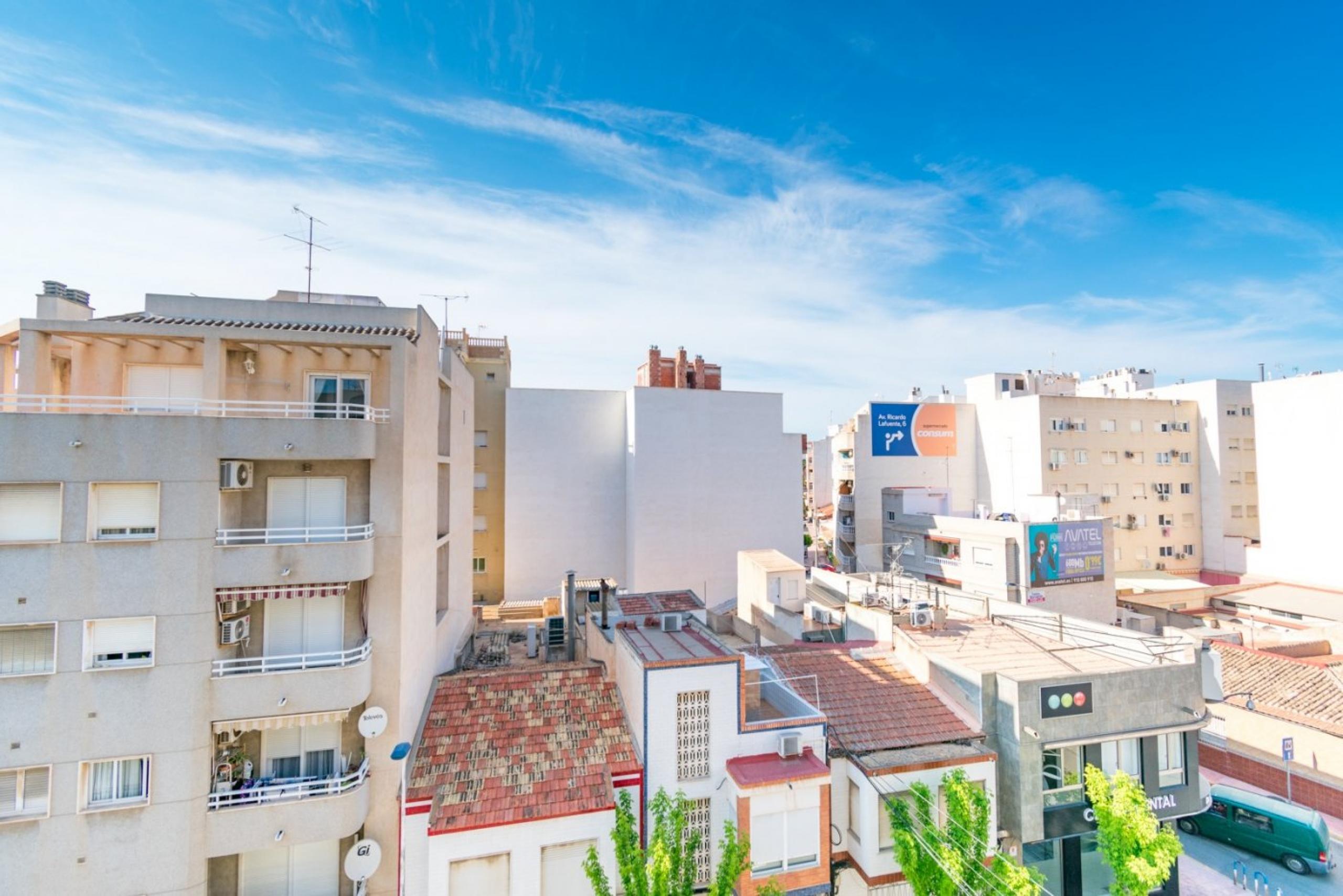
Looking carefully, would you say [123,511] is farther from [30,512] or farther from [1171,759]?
[1171,759]

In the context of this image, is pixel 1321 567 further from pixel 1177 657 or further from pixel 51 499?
pixel 51 499

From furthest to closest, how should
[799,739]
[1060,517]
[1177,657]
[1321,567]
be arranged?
[1321,567]
[1060,517]
[1177,657]
[799,739]

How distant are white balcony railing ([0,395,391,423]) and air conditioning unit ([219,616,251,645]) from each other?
4905mm

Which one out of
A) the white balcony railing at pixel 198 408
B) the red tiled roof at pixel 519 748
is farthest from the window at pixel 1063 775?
the white balcony railing at pixel 198 408

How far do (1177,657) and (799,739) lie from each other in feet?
43.2

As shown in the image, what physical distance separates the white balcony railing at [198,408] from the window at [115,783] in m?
7.83

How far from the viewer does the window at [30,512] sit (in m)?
13.0

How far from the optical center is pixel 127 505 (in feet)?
45.2

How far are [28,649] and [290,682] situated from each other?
5.18 meters

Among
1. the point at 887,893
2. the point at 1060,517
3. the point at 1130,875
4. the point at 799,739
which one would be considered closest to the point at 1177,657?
the point at 1130,875

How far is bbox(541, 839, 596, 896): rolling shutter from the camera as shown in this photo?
14.1 meters

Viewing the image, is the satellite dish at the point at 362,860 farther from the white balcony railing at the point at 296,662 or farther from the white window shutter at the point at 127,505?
the white window shutter at the point at 127,505

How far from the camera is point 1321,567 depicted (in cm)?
4694

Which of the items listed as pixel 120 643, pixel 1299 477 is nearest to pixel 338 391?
pixel 120 643
